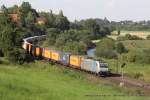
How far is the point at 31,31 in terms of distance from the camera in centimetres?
16400

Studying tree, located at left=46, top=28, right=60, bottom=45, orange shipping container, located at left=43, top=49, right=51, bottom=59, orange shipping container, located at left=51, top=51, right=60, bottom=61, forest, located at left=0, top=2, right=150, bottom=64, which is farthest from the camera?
tree, located at left=46, top=28, right=60, bottom=45

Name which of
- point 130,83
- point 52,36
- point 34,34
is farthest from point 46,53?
point 34,34

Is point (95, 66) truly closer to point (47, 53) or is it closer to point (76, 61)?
point (76, 61)

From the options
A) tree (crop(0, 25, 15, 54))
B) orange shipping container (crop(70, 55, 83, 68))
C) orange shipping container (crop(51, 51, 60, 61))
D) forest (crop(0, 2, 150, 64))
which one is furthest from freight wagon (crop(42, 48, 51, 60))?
orange shipping container (crop(70, 55, 83, 68))

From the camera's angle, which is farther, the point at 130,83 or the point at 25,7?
the point at 25,7

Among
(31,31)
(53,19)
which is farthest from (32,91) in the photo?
(53,19)

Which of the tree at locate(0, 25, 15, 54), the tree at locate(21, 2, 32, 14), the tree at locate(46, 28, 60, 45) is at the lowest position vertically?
the tree at locate(46, 28, 60, 45)

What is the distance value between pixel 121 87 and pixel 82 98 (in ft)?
46.3

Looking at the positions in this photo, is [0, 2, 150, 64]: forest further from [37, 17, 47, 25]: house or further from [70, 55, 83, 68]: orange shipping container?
[70, 55, 83, 68]: orange shipping container

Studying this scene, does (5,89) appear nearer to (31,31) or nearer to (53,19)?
(31,31)

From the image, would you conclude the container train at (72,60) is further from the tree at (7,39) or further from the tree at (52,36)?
the tree at (52,36)

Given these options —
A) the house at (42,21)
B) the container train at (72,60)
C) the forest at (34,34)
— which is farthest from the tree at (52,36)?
the container train at (72,60)

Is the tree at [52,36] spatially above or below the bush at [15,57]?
below

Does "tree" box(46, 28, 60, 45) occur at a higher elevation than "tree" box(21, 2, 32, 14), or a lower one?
lower
